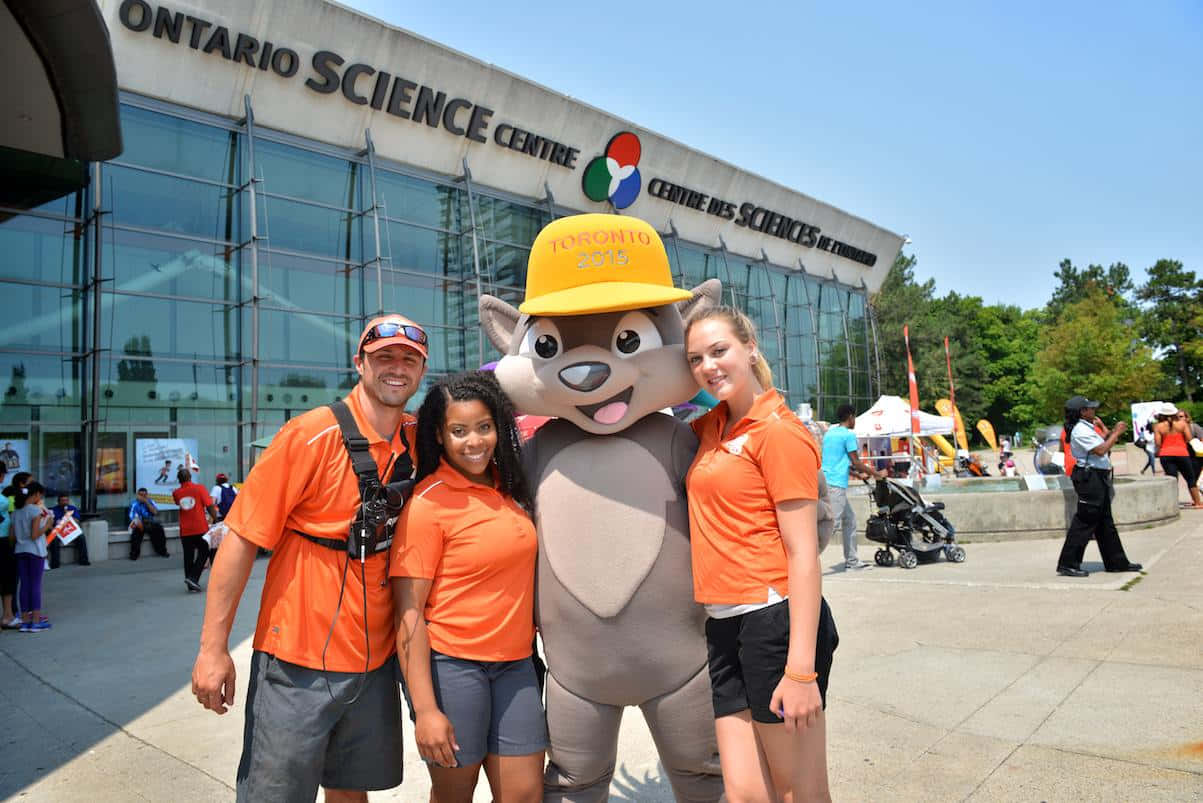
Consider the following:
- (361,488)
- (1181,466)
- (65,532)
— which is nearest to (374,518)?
(361,488)

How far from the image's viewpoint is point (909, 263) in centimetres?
5528

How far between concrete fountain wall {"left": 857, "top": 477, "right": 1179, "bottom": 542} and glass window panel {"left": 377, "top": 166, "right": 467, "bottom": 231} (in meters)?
12.5

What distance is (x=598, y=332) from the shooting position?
284 cm

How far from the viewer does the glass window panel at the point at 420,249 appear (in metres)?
17.4

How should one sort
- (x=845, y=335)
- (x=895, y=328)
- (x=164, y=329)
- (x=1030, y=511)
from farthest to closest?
(x=895, y=328) < (x=845, y=335) < (x=164, y=329) < (x=1030, y=511)

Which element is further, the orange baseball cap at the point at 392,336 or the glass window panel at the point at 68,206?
the glass window panel at the point at 68,206

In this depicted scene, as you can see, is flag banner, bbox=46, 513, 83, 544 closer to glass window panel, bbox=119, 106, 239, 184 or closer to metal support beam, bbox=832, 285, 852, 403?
glass window panel, bbox=119, 106, 239, 184

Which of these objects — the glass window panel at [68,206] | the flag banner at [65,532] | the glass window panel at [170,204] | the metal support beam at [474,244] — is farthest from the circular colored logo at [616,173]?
the flag banner at [65,532]

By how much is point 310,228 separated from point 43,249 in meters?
4.62

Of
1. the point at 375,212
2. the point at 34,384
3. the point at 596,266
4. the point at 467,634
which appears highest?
the point at 375,212

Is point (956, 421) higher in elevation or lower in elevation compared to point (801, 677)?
higher

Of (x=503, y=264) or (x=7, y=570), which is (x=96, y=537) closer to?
(x=7, y=570)

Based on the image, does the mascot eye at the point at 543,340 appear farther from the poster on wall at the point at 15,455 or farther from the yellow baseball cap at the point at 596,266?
the poster on wall at the point at 15,455

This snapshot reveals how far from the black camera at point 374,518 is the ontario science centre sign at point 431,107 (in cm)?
1498
